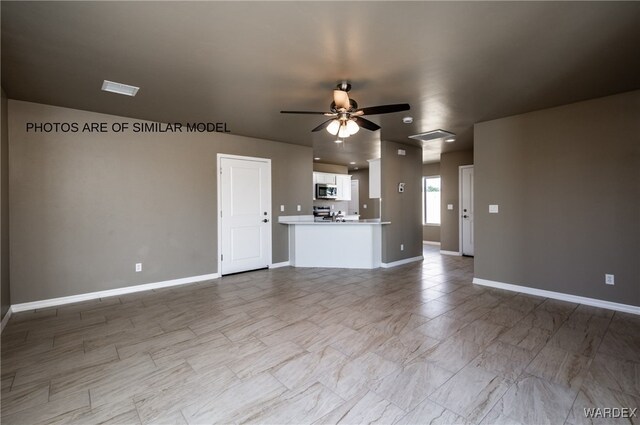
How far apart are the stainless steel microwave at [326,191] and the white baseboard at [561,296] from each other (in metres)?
4.69

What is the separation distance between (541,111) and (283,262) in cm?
493

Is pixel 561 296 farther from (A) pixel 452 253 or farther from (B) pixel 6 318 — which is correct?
(B) pixel 6 318

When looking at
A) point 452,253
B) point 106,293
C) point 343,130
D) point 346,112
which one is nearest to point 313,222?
point 343,130

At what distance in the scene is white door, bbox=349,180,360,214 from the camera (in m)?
10.3

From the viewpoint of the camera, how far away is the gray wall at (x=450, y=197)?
730 centimetres

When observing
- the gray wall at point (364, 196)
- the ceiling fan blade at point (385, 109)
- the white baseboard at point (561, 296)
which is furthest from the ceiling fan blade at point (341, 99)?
the gray wall at point (364, 196)

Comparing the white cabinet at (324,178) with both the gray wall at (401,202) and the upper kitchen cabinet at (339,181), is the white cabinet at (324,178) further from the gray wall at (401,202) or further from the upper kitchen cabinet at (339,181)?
the gray wall at (401,202)

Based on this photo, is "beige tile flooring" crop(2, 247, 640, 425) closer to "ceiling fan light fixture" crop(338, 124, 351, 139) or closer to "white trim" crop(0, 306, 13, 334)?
"white trim" crop(0, 306, 13, 334)

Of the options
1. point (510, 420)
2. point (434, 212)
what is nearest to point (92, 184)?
point (510, 420)

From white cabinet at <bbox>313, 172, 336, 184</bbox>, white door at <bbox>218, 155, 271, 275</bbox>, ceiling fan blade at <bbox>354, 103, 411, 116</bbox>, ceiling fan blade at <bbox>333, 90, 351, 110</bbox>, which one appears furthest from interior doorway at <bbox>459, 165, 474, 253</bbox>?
ceiling fan blade at <bbox>333, 90, 351, 110</bbox>

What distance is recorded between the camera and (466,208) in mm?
7137

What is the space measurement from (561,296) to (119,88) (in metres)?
5.98

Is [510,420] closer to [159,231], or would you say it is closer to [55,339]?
[55,339]

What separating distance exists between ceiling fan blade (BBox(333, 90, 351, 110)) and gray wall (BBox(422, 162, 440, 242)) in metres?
6.54
